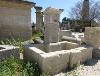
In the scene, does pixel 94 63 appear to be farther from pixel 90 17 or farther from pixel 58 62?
pixel 90 17

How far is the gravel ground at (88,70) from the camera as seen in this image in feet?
21.1

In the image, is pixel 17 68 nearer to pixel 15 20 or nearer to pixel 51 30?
pixel 51 30

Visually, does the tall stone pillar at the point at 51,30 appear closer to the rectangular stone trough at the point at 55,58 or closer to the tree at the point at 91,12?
the rectangular stone trough at the point at 55,58

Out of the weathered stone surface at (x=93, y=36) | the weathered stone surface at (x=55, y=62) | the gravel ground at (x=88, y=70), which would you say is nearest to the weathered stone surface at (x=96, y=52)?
the weathered stone surface at (x=93, y=36)

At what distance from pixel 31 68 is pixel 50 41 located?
3568 mm

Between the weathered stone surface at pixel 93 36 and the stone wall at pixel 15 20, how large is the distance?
190 inches

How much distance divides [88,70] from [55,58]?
4.85 feet

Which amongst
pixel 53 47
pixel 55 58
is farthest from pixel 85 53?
pixel 55 58

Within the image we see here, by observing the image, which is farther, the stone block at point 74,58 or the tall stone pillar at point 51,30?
the tall stone pillar at point 51,30

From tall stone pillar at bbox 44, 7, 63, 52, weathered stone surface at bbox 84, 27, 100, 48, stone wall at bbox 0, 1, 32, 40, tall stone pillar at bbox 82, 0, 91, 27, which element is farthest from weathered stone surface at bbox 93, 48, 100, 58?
tall stone pillar at bbox 82, 0, 91, 27

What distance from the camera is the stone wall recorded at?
11078mm

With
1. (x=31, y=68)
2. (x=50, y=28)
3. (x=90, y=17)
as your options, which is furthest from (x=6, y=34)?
(x=90, y=17)

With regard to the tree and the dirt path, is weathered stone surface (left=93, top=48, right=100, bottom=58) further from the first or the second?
the tree

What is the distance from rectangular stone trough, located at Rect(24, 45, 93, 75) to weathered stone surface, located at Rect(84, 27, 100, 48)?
1195 millimetres
